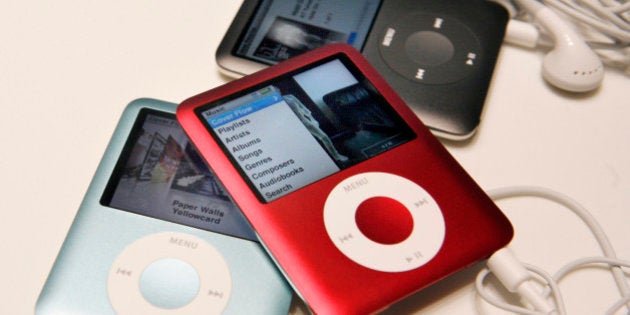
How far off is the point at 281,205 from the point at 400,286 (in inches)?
3.7

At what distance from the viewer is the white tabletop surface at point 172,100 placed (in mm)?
431

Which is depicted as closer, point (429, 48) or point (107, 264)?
point (107, 264)

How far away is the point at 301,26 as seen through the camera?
1.78 ft

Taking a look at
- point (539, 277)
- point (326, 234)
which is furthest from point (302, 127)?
point (539, 277)

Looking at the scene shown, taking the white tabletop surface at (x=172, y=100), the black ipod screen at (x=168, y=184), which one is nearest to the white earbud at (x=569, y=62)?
the white tabletop surface at (x=172, y=100)

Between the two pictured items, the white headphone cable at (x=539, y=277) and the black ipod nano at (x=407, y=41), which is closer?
the white headphone cable at (x=539, y=277)

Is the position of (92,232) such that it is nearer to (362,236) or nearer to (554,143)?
(362,236)

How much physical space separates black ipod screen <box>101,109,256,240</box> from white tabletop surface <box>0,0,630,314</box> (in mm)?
40

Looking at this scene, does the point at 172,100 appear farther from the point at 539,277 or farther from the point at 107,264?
the point at 539,277

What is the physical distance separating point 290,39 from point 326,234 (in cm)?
22

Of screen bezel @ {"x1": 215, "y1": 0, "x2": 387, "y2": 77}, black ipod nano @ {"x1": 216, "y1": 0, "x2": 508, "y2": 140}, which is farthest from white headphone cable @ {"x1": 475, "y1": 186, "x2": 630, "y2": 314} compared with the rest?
screen bezel @ {"x1": 215, "y1": 0, "x2": 387, "y2": 77}

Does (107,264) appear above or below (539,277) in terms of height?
below

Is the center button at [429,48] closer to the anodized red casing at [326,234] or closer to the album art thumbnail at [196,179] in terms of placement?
the anodized red casing at [326,234]

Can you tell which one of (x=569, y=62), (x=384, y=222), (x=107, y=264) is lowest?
(x=107, y=264)
